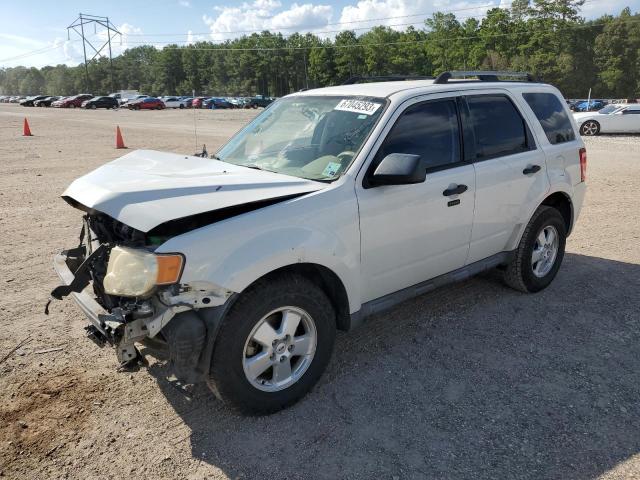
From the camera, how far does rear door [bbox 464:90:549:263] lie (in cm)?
421

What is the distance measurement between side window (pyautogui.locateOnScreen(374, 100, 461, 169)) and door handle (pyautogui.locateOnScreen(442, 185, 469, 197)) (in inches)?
7.6

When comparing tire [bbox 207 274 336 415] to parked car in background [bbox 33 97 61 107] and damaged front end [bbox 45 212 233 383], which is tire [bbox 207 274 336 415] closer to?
damaged front end [bbox 45 212 233 383]

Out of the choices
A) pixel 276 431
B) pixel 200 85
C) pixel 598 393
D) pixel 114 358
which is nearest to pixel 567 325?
pixel 598 393

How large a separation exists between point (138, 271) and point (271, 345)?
0.89m

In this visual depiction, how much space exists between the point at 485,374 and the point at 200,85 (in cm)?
13900

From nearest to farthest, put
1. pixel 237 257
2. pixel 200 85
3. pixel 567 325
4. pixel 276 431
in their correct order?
1. pixel 237 257
2. pixel 276 431
3. pixel 567 325
4. pixel 200 85

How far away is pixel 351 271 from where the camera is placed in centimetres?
339

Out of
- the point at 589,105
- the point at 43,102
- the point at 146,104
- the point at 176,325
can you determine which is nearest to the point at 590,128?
the point at 589,105

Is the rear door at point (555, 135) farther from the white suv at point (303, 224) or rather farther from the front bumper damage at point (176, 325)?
the front bumper damage at point (176, 325)

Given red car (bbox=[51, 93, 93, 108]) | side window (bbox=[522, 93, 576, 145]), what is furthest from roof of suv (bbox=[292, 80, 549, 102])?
red car (bbox=[51, 93, 93, 108])

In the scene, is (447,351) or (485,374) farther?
(447,351)

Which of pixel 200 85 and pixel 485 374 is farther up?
pixel 200 85

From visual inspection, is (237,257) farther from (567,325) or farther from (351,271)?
(567,325)

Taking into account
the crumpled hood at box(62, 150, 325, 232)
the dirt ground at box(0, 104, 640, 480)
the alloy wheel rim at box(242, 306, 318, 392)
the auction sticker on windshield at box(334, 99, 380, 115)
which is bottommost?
the dirt ground at box(0, 104, 640, 480)
